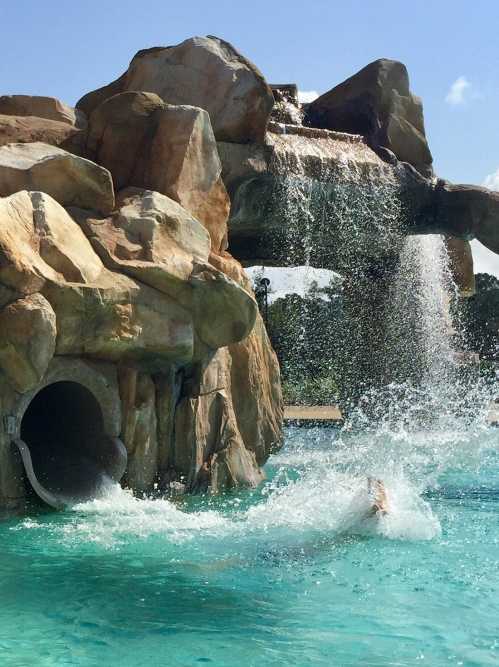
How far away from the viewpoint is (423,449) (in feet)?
51.5

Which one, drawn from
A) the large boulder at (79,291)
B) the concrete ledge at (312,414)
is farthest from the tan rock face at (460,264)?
the large boulder at (79,291)

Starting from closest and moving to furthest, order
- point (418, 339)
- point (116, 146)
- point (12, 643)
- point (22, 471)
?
point (12, 643) → point (22, 471) → point (116, 146) → point (418, 339)

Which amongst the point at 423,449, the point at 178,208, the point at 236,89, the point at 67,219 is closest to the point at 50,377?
the point at 67,219

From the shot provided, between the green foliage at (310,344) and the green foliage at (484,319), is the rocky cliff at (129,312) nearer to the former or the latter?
the green foliage at (310,344)

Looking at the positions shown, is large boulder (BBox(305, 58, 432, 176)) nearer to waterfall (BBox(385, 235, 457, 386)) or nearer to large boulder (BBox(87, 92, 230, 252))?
waterfall (BBox(385, 235, 457, 386))

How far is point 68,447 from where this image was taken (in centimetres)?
1044

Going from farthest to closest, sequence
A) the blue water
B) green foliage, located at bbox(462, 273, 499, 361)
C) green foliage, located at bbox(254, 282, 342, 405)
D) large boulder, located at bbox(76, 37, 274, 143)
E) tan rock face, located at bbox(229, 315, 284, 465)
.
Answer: green foliage, located at bbox(462, 273, 499, 361), green foliage, located at bbox(254, 282, 342, 405), large boulder, located at bbox(76, 37, 274, 143), tan rock face, located at bbox(229, 315, 284, 465), the blue water

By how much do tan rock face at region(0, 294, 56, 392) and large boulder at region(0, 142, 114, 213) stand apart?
1868 mm

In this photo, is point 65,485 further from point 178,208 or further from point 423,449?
point 423,449

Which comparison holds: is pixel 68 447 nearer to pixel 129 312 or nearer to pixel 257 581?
pixel 129 312

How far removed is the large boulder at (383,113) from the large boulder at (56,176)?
8.14m

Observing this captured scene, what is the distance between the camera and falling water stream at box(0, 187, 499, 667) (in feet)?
16.3

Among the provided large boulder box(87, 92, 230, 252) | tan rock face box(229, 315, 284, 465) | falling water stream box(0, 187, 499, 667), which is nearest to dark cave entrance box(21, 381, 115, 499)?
falling water stream box(0, 187, 499, 667)

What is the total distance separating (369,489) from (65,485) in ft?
9.94
